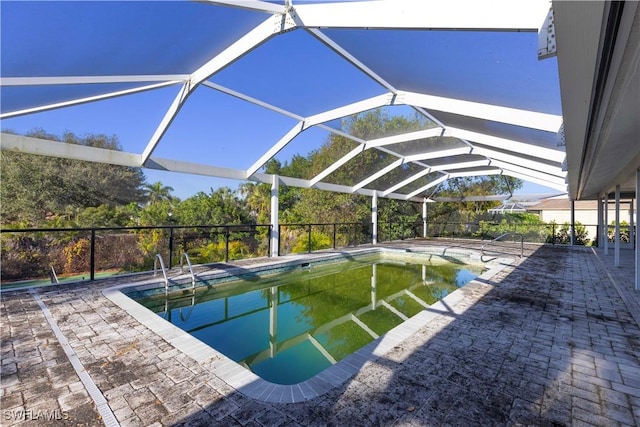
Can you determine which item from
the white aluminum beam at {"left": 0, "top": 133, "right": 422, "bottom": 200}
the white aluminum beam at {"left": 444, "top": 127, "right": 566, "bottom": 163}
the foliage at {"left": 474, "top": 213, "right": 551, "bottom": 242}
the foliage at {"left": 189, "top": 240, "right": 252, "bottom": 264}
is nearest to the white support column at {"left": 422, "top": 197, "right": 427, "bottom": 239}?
the foliage at {"left": 474, "top": 213, "right": 551, "bottom": 242}

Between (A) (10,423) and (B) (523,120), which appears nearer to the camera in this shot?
(A) (10,423)

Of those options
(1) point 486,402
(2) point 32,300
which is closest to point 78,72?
(2) point 32,300

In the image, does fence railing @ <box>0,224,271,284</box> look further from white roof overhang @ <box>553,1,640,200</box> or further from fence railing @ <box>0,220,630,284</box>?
white roof overhang @ <box>553,1,640,200</box>

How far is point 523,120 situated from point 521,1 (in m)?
2.77

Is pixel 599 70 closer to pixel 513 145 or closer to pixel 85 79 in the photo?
pixel 85 79

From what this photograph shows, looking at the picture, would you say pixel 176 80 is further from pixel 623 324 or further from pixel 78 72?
pixel 623 324

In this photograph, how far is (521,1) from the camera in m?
2.51

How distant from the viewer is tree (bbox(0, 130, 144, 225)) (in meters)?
12.2

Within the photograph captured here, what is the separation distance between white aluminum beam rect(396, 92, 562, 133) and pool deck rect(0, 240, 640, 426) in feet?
9.25

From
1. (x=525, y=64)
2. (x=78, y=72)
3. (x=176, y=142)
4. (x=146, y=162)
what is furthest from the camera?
(x=176, y=142)

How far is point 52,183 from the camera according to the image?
13.2 m

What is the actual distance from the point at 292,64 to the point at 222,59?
3.60 ft

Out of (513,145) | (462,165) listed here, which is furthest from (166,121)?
(462,165)

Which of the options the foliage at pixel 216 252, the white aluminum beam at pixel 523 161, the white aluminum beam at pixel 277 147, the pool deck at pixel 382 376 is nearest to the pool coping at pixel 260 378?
the pool deck at pixel 382 376
